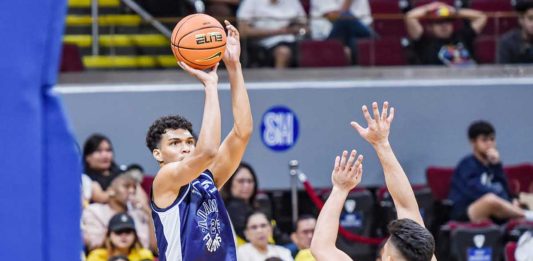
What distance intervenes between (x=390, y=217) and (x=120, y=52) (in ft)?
10.1

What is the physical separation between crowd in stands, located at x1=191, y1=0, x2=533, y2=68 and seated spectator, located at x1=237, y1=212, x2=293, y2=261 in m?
2.62

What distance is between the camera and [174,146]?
5105 millimetres

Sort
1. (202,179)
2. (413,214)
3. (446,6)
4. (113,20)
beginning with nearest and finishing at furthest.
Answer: (413,214) < (202,179) < (113,20) < (446,6)

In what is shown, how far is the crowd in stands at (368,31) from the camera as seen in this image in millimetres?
11078

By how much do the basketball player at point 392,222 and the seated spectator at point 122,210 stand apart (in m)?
4.35

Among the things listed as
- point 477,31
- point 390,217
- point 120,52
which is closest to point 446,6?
point 477,31

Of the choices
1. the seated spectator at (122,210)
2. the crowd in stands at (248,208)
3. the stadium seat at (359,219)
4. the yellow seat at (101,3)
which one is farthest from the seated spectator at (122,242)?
the yellow seat at (101,3)

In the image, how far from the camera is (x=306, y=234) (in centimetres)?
914

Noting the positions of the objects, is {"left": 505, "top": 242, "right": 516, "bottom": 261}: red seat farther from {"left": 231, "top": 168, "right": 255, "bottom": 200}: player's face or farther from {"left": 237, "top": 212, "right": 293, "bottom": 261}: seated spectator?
{"left": 231, "top": 168, "right": 255, "bottom": 200}: player's face

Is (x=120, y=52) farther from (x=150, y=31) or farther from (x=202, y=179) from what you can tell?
(x=202, y=179)

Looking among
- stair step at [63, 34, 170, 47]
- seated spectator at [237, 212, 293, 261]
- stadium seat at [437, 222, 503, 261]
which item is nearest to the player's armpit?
seated spectator at [237, 212, 293, 261]

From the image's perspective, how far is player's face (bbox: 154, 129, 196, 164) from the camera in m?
5.09

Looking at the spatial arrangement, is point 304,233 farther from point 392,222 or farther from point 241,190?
point 392,222

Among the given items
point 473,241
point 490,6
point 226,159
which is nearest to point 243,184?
point 473,241
